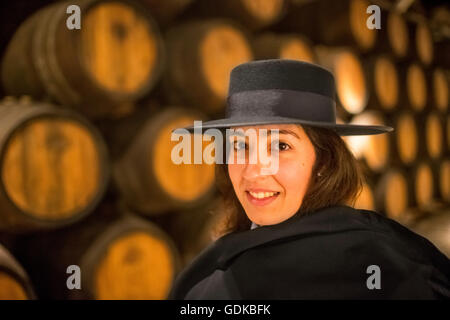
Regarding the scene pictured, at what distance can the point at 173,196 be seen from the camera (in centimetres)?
221

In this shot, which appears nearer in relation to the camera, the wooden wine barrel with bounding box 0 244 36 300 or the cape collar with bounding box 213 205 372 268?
the cape collar with bounding box 213 205 372 268

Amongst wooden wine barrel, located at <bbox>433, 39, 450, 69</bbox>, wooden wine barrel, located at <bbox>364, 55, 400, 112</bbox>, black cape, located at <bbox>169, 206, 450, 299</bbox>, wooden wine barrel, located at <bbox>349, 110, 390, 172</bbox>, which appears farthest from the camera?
wooden wine barrel, located at <bbox>433, 39, 450, 69</bbox>

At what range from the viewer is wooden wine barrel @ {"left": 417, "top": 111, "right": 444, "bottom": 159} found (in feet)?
16.4

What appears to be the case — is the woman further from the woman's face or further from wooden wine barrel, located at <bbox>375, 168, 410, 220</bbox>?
wooden wine barrel, located at <bbox>375, 168, 410, 220</bbox>

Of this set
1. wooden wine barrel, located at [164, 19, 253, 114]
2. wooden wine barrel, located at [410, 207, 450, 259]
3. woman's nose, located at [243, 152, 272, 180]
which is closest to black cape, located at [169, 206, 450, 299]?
woman's nose, located at [243, 152, 272, 180]

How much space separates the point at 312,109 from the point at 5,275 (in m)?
1.28

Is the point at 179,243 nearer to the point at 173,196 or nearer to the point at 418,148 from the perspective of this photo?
the point at 173,196

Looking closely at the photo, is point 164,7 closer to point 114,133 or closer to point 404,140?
point 114,133

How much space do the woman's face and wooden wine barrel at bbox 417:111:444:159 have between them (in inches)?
178

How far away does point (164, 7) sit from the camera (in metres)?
2.32

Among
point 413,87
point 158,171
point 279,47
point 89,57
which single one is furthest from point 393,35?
point 89,57

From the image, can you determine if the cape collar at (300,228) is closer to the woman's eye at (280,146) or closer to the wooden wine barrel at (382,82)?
the woman's eye at (280,146)
